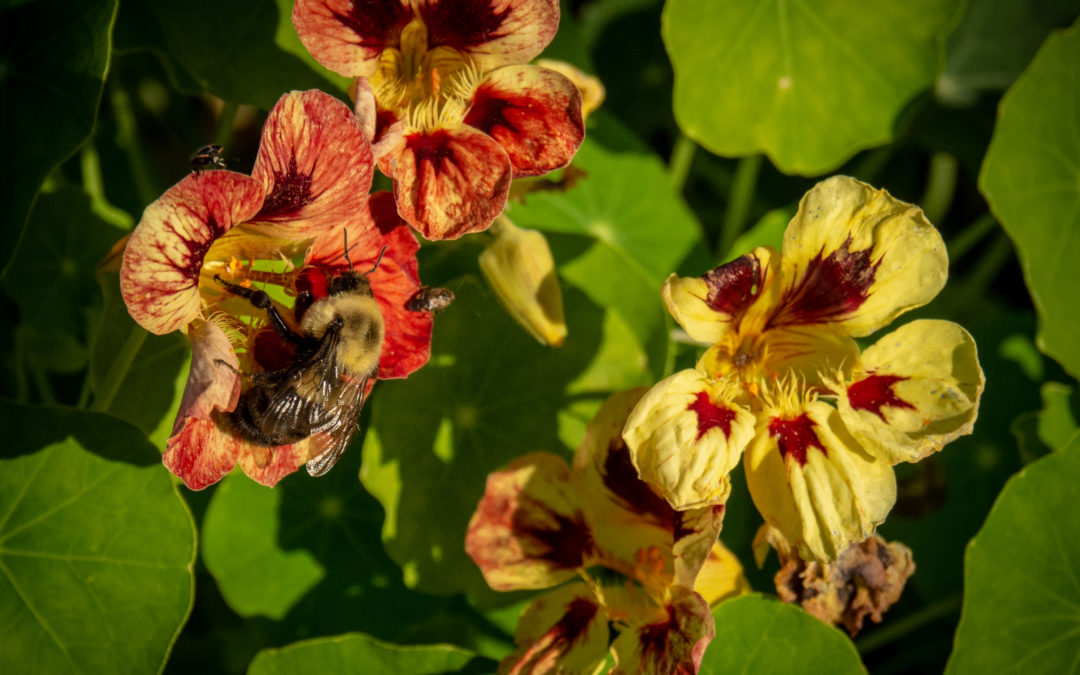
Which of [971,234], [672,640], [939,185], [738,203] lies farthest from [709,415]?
[939,185]

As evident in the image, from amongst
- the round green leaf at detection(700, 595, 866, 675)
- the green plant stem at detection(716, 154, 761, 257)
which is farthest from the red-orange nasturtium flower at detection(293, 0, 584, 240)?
the green plant stem at detection(716, 154, 761, 257)

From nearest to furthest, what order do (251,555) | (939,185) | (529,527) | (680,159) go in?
(529,527) < (251,555) < (680,159) < (939,185)

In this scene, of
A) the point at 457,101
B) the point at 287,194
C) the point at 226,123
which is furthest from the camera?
the point at 226,123

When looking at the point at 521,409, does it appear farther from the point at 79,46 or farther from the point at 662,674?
the point at 79,46

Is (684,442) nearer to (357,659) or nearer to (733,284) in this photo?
(733,284)

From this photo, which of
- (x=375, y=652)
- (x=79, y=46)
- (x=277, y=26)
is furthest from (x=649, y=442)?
(x=79, y=46)

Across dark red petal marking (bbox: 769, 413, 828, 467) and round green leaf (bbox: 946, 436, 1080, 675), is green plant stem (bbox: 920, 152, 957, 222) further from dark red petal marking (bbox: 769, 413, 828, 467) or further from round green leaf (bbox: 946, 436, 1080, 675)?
dark red petal marking (bbox: 769, 413, 828, 467)

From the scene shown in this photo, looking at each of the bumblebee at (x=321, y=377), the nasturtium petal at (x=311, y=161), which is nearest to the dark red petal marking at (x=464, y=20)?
the nasturtium petal at (x=311, y=161)
